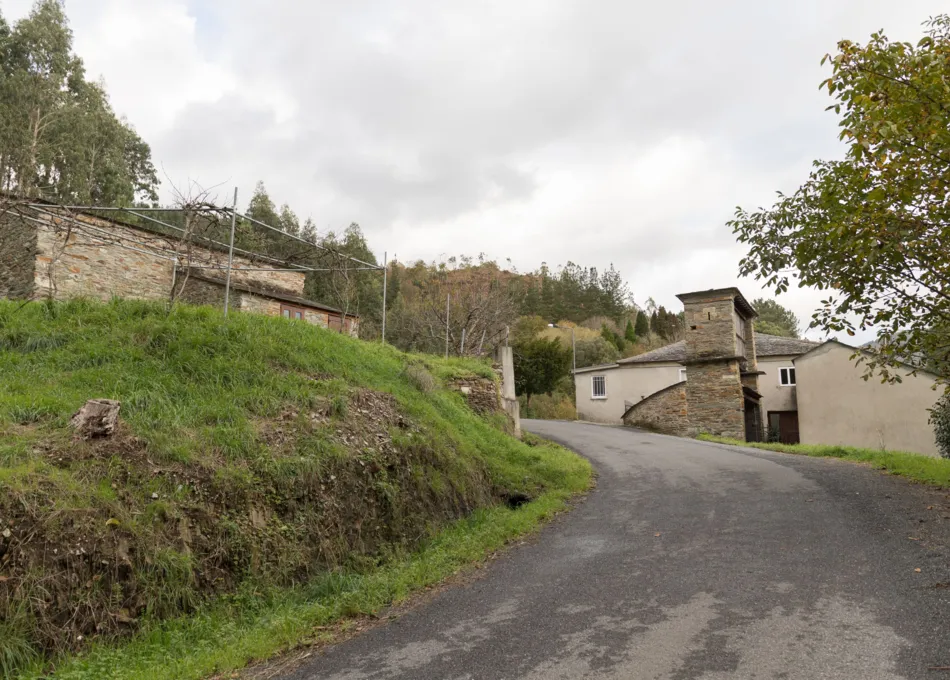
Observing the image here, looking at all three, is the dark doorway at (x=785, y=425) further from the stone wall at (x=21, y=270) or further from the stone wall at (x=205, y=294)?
the stone wall at (x=21, y=270)

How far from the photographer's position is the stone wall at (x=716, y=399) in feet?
77.5

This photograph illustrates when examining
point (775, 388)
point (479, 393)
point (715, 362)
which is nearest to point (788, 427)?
point (775, 388)

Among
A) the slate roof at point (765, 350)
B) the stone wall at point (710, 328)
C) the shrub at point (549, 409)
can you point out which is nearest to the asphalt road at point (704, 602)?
the stone wall at point (710, 328)

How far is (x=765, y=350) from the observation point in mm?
32219

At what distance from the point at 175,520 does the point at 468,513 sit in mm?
4911

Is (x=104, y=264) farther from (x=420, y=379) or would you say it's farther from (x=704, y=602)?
(x=704, y=602)

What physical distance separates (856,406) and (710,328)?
6595 millimetres

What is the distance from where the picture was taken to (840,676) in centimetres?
386

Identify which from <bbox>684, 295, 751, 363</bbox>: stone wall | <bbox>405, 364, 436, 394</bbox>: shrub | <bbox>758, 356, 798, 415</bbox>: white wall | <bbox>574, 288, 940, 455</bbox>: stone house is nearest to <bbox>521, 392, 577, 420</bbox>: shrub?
<bbox>574, 288, 940, 455</bbox>: stone house

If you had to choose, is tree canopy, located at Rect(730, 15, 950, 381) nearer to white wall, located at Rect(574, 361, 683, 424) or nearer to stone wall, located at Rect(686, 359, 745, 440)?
stone wall, located at Rect(686, 359, 745, 440)

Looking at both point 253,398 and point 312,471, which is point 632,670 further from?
point 253,398

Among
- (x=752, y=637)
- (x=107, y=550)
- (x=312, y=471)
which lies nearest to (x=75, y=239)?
(x=312, y=471)

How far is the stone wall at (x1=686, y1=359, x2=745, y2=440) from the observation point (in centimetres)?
2362

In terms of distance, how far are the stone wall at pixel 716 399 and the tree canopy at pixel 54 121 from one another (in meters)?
25.9
